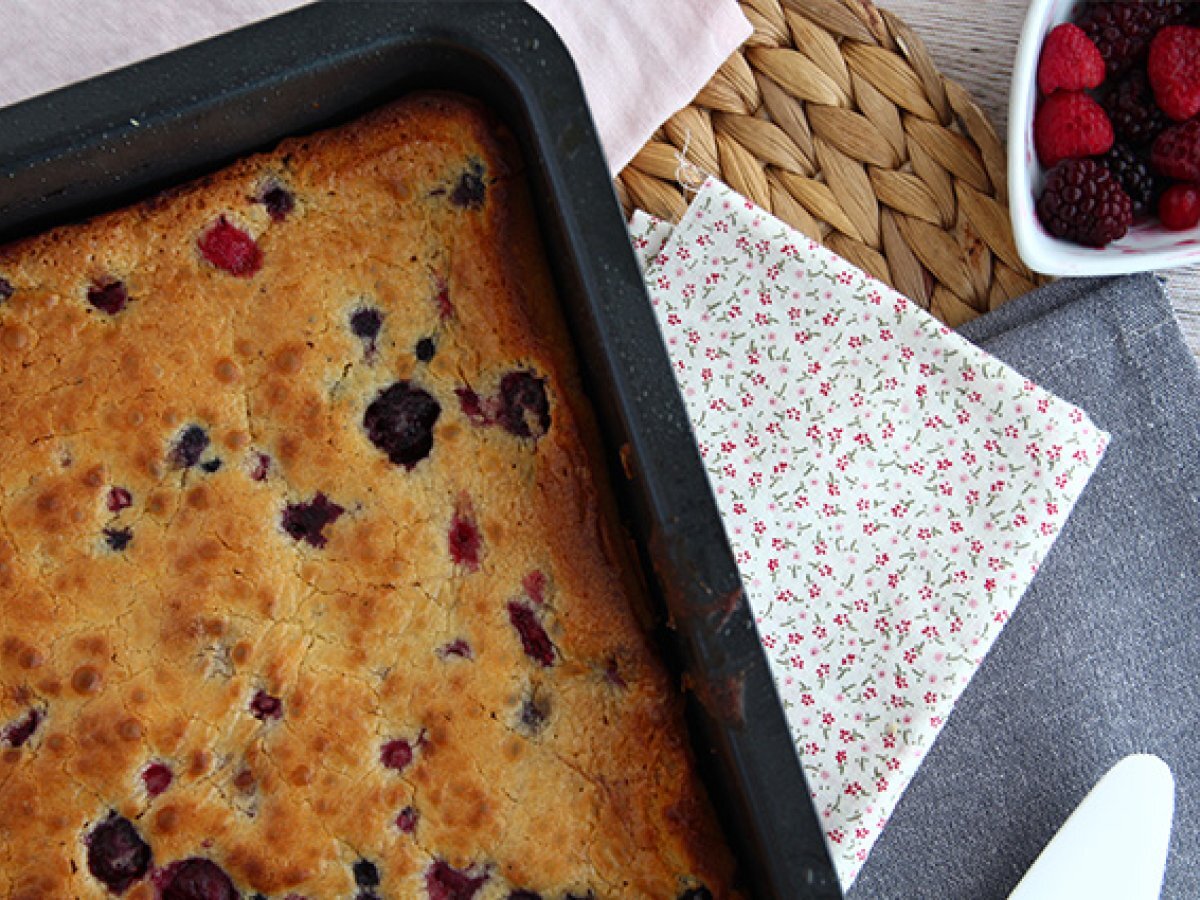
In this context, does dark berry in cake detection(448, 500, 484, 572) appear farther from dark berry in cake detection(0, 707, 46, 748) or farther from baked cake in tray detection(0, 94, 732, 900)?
dark berry in cake detection(0, 707, 46, 748)

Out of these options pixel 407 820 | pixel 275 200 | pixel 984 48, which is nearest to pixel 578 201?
pixel 275 200

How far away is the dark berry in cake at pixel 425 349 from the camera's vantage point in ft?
3.78

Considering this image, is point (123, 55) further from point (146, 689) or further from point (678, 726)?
point (678, 726)

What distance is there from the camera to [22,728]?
43.0 inches

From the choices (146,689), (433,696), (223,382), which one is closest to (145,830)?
(146,689)

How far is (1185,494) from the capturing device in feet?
4.87

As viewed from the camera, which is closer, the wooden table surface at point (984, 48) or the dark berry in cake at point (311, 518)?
the dark berry in cake at point (311, 518)

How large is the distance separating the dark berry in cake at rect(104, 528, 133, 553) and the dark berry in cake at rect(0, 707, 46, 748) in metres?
0.14

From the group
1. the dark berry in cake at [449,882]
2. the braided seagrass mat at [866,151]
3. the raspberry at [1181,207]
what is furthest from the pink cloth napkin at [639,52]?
the dark berry in cake at [449,882]

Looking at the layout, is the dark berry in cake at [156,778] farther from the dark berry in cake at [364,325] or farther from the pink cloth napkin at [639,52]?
the pink cloth napkin at [639,52]

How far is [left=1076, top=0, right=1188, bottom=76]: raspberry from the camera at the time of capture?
4.91 ft

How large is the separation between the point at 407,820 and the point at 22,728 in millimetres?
308

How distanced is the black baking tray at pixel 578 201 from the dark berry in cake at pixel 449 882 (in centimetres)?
21

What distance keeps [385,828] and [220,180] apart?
54cm
